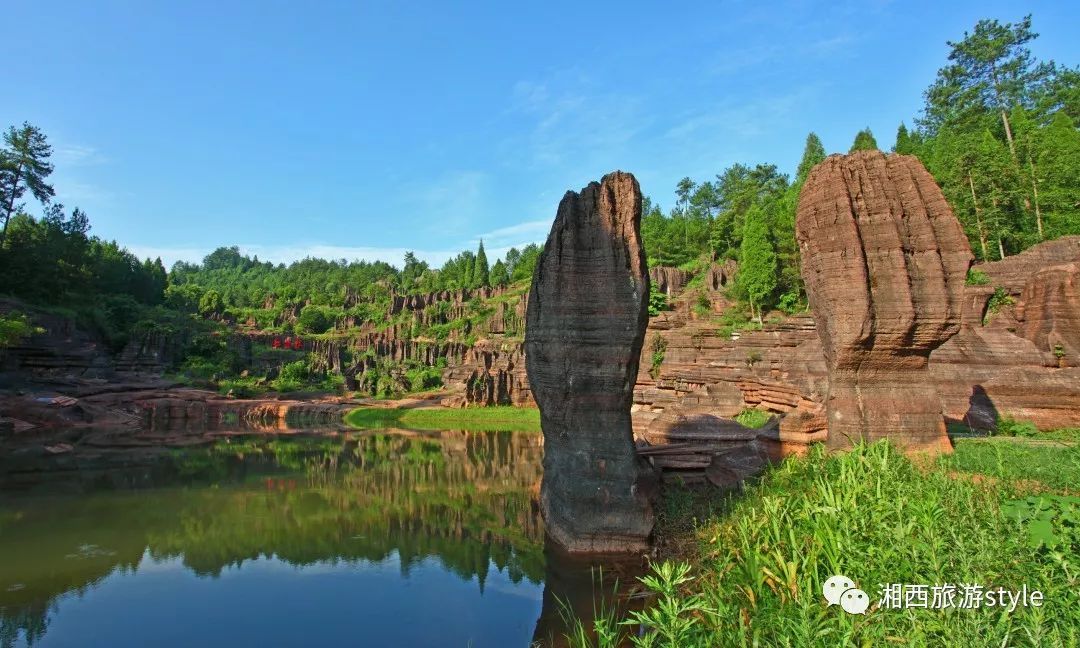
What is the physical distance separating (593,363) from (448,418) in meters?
33.6

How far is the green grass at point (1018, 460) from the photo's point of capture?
792 cm

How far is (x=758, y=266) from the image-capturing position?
43094 mm

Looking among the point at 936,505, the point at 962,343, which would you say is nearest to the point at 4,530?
the point at 936,505

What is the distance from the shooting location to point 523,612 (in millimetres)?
7602

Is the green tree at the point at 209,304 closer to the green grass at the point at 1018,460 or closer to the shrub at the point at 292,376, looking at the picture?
the shrub at the point at 292,376

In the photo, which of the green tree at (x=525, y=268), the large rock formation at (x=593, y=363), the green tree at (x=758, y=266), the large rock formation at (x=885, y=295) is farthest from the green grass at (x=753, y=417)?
the green tree at (x=525, y=268)

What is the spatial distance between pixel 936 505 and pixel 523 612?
537 cm

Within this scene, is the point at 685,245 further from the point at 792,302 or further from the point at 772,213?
the point at 792,302

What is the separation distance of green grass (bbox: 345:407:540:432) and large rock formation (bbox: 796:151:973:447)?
27451mm

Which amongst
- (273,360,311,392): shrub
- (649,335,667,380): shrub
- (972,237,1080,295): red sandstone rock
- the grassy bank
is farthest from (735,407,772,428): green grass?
(273,360,311,392): shrub

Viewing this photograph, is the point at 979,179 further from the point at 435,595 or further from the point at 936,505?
the point at 435,595

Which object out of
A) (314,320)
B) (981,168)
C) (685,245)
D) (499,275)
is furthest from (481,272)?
(981,168)

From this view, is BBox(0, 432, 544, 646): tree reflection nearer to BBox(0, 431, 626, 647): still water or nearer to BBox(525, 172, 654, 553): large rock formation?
BBox(0, 431, 626, 647): still water

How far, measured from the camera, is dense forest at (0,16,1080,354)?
3150cm
